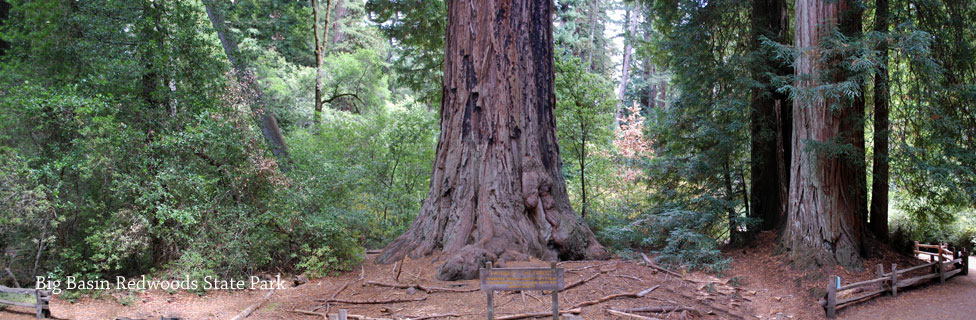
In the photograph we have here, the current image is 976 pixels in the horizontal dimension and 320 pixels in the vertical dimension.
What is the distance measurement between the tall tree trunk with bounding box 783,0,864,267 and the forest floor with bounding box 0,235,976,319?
43 cm

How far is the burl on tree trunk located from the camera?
7941 mm

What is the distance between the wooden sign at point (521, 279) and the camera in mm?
5137

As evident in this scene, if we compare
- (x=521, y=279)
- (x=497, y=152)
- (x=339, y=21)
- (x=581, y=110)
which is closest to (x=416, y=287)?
(x=521, y=279)

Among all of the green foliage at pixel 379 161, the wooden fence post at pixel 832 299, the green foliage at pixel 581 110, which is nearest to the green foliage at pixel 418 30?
the green foliage at pixel 379 161

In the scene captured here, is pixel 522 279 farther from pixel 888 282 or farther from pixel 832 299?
pixel 888 282

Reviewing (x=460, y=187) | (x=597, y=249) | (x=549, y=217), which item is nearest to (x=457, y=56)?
(x=460, y=187)

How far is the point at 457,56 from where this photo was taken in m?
8.62

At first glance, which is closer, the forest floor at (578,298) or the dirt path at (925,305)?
the forest floor at (578,298)

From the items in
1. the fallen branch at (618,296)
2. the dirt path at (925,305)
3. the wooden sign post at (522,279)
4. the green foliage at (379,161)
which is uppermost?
the green foliage at (379,161)

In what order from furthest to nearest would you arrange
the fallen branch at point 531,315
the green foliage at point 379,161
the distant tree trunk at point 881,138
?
the green foliage at point 379,161
the distant tree trunk at point 881,138
the fallen branch at point 531,315

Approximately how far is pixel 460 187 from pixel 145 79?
5.02 metres

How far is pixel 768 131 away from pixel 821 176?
2.03 m

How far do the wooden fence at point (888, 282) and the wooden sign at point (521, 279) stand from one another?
4059mm

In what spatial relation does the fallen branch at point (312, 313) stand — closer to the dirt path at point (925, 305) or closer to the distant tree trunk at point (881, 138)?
the dirt path at point (925, 305)
